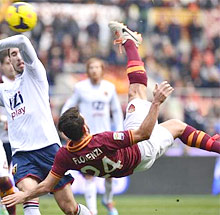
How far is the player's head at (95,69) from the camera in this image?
1278 cm

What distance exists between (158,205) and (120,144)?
623cm

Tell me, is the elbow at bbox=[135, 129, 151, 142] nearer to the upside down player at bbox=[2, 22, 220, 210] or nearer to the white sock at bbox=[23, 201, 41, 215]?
the upside down player at bbox=[2, 22, 220, 210]

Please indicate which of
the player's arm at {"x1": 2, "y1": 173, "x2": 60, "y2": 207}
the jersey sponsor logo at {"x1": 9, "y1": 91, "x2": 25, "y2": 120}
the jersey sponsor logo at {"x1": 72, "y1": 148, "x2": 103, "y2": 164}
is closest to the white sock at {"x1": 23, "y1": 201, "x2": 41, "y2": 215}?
the player's arm at {"x1": 2, "y1": 173, "x2": 60, "y2": 207}

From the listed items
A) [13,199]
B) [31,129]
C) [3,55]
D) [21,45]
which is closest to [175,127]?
[31,129]

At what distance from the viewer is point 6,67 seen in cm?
1041

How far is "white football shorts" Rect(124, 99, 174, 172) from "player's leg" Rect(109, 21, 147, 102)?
0.29m

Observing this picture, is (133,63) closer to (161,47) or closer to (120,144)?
(120,144)

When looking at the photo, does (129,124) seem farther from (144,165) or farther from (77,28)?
(77,28)

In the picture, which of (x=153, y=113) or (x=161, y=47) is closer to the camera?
(x=153, y=113)

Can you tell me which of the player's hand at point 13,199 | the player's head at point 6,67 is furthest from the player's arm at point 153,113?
the player's head at point 6,67

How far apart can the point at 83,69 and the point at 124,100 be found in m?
2.41

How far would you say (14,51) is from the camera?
353 inches

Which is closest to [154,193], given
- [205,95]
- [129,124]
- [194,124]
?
[194,124]

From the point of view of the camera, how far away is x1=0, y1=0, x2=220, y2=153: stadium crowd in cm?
2147
